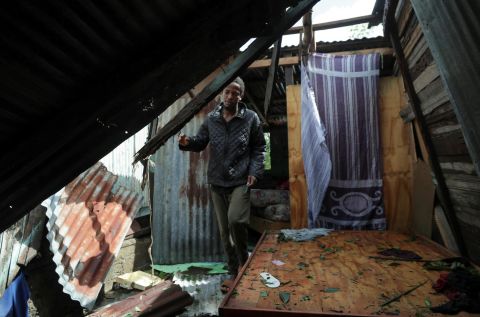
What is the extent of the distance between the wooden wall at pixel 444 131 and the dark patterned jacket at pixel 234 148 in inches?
75.0

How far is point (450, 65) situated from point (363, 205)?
13.0 ft

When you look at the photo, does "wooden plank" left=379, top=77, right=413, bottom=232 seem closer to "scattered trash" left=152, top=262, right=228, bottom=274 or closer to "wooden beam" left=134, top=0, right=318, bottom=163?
"scattered trash" left=152, top=262, right=228, bottom=274

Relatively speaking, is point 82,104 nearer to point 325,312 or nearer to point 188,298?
point 325,312

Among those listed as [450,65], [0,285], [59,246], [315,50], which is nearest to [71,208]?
[59,246]

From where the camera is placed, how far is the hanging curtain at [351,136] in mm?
4891

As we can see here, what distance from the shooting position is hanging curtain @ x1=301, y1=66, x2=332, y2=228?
4.70 m

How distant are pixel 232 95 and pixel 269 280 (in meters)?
2.20

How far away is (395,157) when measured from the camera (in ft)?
16.2

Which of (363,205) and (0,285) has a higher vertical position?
(363,205)

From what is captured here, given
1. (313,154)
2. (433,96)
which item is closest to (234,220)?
(313,154)

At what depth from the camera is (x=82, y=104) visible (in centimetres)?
126

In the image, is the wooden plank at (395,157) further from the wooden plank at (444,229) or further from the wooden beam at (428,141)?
the wooden beam at (428,141)

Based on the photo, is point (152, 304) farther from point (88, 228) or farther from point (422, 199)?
point (422, 199)

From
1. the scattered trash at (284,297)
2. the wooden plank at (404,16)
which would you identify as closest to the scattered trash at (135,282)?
the scattered trash at (284,297)
